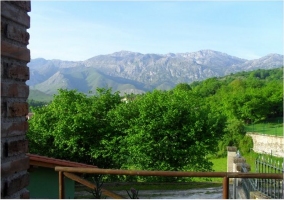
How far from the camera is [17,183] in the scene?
153cm

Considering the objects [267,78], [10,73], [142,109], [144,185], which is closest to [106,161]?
[142,109]

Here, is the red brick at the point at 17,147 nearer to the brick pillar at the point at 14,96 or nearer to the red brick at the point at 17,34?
the brick pillar at the point at 14,96

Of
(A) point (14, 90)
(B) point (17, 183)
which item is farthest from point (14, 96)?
(B) point (17, 183)

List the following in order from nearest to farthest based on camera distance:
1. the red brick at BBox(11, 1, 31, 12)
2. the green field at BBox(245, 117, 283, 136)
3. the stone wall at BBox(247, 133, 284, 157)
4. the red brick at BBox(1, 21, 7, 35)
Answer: the red brick at BBox(1, 21, 7, 35), the red brick at BBox(11, 1, 31, 12), the stone wall at BBox(247, 133, 284, 157), the green field at BBox(245, 117, 283, 136)

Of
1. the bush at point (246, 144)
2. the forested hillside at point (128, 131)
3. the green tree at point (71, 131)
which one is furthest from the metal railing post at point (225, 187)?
the bush at point (246, 144)

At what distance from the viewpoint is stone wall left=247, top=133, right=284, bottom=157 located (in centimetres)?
3534

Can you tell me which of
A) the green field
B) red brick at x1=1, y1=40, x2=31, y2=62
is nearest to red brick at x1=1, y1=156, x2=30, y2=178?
red brick at x1=1, y1=40, x2=31, y2=62

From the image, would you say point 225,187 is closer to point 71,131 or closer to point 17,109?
point 17,109

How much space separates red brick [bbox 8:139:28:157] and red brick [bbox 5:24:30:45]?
42cm

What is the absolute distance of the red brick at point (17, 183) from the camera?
146cm

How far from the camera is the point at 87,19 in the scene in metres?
2.94

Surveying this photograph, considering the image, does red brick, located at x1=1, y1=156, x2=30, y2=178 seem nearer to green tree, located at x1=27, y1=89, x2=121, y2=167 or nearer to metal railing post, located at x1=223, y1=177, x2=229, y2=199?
metal railing post, located at x1=223, y1=177, x2=229, y2=199

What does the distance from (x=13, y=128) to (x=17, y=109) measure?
81 millimetres

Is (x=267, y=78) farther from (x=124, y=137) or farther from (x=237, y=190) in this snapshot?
(x=237, y=190)
